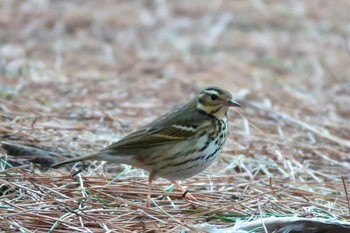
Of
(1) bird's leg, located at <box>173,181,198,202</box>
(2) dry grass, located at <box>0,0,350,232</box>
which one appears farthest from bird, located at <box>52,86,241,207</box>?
(2) dry grass, located at <box>0,0,350,232</box>

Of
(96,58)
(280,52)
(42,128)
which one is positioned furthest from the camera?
(280,52)

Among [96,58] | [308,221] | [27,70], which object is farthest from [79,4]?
[308,221]

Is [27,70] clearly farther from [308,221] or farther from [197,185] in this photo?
[308,221]

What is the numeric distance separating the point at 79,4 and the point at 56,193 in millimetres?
7445

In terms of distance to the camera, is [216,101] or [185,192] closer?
[185,192]

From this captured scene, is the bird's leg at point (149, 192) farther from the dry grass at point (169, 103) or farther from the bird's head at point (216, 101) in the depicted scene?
the bird's head at point (216, 101)

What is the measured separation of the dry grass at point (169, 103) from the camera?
5344 millimetres

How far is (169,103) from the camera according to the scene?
28.3ft

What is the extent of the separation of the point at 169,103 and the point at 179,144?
10.2 ft

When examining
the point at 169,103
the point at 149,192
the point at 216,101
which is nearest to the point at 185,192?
the point at 149,192

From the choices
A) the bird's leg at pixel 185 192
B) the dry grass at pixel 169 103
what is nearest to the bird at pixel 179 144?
the bird's leg at pixel 185 192

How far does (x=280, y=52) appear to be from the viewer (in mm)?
11273

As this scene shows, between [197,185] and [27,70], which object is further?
[27,70]

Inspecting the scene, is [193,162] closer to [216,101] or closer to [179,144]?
[179,144]
